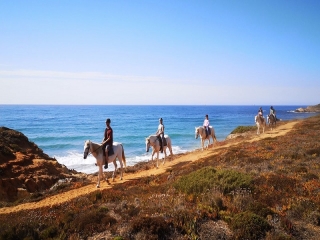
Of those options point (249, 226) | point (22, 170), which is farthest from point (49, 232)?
point (22, 170)

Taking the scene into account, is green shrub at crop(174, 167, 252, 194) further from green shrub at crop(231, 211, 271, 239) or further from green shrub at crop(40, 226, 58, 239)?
green shrub at crop(40, 226, 58, 239)

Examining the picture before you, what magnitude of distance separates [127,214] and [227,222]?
9.46 ft

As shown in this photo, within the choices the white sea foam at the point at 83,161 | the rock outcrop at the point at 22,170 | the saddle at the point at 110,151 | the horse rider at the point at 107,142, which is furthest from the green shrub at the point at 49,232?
the white sea foam at the point at 83,161

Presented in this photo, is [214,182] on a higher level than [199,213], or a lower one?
higher

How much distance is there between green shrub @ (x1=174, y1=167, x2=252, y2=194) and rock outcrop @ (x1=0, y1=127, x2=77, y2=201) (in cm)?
1025

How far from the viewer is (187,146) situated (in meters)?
37.3

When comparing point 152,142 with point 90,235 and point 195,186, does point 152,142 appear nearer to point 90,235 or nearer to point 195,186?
point 195,186

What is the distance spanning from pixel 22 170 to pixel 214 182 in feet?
44.4

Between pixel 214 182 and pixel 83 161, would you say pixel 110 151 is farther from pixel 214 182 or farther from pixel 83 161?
pixel 83 161

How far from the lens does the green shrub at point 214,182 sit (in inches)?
354

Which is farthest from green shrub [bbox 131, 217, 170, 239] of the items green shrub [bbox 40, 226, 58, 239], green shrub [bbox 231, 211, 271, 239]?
green shrub [bbox 40, 226, 58, 239]

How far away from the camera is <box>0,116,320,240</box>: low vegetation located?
6223 millimetres

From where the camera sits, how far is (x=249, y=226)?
6195 mm

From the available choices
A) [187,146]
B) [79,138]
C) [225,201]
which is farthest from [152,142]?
[79,138]
